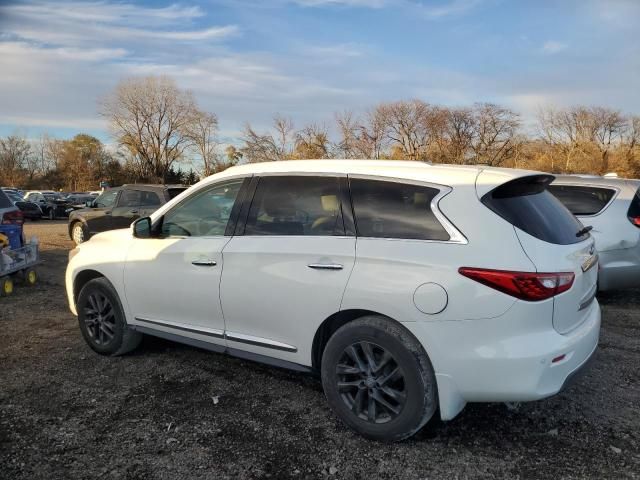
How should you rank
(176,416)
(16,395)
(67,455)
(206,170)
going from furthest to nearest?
(206,170)
(16,395)
(176,416)
(67,455)

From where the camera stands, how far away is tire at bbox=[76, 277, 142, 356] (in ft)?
14.7

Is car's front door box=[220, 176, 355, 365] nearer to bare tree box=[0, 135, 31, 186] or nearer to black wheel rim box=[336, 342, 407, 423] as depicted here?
black wheel rim box=[336, 342, 407, 423]

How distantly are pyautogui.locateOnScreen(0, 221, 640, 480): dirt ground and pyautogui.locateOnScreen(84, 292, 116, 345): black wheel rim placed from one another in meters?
0.20

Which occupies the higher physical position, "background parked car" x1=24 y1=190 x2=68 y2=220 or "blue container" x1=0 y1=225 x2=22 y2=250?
"blue container" x1=0 y1=225 x2=22 y2=250

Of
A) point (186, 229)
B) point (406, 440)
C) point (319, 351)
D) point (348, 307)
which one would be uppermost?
point (186, 229)

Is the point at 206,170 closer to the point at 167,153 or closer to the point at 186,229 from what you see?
the point at 167,153

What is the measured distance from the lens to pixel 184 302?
3941 mm

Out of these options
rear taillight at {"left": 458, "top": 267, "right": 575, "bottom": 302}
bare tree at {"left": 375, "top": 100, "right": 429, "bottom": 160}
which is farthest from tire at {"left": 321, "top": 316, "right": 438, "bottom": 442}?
bare tree at {"left": 375, "top": 100, "right": 429, "bottom": 160}

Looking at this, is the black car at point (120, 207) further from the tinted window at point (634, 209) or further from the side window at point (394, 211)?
the side window at point (394, 211)

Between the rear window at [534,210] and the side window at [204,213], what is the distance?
1.91 m

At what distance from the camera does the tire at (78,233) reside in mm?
13234

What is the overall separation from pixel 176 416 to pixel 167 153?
6334cm

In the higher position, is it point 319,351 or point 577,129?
point 577,129

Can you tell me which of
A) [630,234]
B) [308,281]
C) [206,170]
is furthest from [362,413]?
[206,170]
